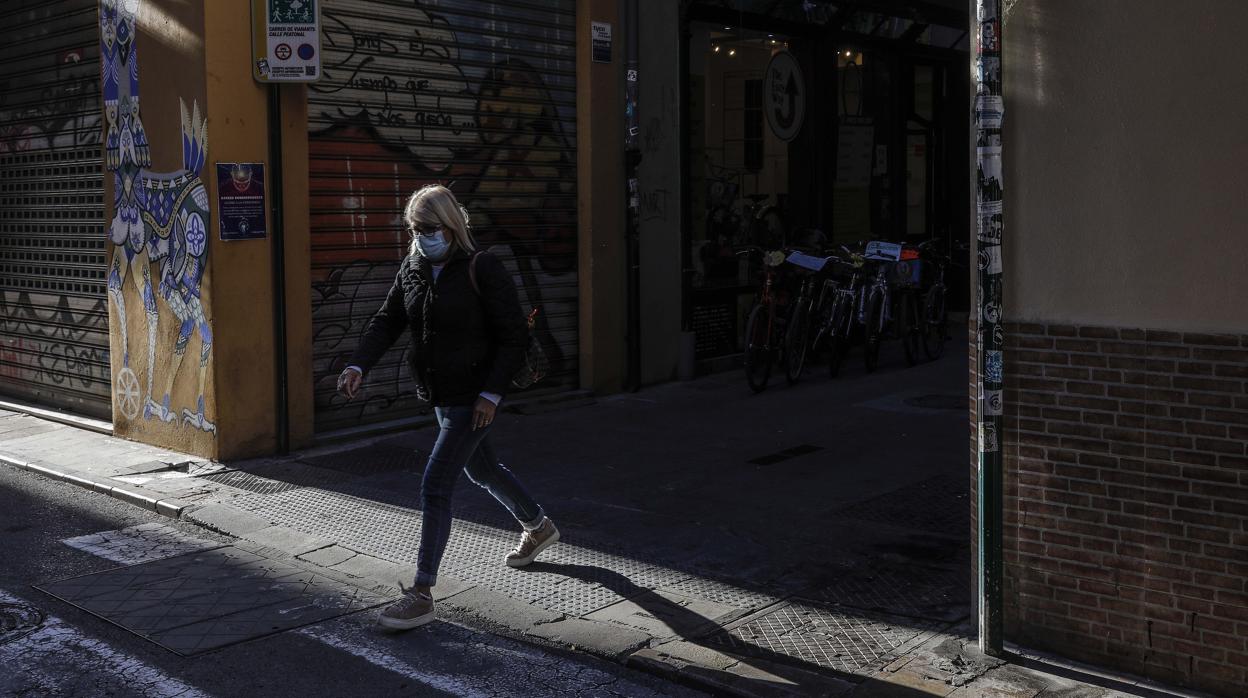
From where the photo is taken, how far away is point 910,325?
556 inches

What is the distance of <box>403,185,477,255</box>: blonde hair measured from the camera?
18.8 ft

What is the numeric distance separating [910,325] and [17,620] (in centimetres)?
1042

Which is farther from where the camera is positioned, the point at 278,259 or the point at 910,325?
the point at 910,325

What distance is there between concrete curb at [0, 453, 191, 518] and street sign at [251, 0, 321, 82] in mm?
3098

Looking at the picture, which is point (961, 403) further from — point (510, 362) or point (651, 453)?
point (510, 362)

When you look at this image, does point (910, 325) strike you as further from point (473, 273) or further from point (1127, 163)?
point (1127, 163)

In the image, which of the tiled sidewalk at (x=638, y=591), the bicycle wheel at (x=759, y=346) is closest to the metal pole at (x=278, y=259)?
the tiled sidewalk at (x=638, y=591)

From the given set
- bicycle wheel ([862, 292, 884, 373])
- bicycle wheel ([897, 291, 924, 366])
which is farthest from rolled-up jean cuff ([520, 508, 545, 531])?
bicycle wheel ([897, 291, 924, 366])

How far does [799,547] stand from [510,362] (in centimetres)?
213

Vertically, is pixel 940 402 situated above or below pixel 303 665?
above

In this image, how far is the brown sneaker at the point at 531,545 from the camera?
21.5ft

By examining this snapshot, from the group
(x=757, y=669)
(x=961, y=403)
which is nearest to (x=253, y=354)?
(x=757, y=669)

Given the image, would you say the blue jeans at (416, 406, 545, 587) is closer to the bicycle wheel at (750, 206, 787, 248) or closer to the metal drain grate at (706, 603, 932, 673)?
the metal drain grate at (706, 603, 932, 673)

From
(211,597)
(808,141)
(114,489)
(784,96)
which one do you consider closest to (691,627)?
(211,597)
